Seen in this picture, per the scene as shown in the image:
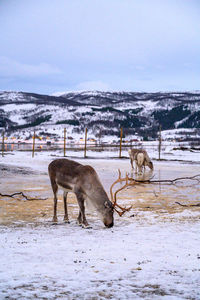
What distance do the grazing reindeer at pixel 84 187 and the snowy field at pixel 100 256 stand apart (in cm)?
35

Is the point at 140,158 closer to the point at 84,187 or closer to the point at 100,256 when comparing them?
the point at 84,187

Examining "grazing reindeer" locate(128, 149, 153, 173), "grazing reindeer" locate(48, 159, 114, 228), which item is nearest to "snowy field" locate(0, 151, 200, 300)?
"grazing reindeer" locate(48, 159, 114, 228)

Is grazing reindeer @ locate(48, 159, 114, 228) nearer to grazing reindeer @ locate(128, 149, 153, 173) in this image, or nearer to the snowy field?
the snowy field

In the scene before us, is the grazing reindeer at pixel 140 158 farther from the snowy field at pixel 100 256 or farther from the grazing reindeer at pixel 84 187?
the grazing reindeer at pixel 84 187

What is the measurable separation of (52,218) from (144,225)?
9.00 ft

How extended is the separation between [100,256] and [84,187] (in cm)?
290

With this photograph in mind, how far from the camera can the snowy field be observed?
5.40 meters

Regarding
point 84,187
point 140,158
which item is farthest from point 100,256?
point 140,158

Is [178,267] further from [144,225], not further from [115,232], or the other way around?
[144,225]

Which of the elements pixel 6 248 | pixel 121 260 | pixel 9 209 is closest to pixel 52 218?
pixel 9 209

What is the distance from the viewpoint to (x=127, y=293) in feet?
17.3

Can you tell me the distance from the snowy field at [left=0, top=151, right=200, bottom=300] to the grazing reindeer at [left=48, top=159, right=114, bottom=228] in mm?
354

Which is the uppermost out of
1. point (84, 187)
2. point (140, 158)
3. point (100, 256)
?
point (84, 187)

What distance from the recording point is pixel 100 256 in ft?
23.2
